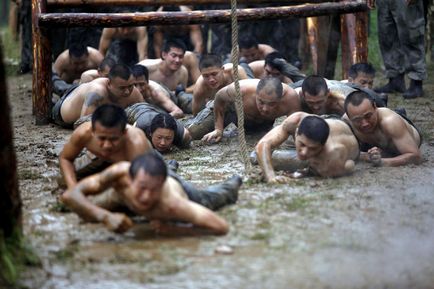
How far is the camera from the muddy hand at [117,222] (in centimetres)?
515

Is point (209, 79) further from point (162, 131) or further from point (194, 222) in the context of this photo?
point (194, 222)

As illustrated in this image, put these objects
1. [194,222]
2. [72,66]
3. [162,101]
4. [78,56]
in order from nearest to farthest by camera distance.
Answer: [194,222], [162,101], [78,56], [72,66]

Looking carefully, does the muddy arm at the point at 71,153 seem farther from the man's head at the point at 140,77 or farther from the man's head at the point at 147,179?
the man's head at the point at 140,77

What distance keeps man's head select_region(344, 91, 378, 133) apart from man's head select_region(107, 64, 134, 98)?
2.64 metres

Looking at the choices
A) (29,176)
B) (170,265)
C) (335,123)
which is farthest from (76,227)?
(335,123)

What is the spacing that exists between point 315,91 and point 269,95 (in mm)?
464

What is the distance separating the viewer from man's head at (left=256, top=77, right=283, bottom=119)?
781 centimetres

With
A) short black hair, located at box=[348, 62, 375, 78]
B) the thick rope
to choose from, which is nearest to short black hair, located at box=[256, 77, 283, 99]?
the thick rope

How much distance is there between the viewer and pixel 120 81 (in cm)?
870

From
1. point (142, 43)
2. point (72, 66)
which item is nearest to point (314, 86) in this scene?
point (72, 66)

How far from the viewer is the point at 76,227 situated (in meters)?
5.43

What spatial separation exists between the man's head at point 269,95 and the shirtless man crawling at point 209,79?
1.38 meters

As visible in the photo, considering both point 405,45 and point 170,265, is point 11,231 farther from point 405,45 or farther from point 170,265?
point 405,45

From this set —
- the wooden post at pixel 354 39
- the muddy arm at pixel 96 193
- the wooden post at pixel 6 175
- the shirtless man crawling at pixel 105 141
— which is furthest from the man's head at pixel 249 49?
the wooden post at pixel 6 175
